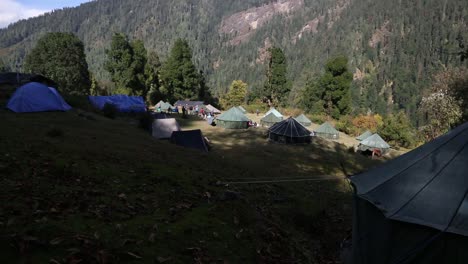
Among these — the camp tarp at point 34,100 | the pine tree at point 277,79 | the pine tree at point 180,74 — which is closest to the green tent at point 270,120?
the pine tree at point 277,79

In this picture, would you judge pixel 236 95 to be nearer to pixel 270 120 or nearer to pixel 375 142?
pixel 270 120

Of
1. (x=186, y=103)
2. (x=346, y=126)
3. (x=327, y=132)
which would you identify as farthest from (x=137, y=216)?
(x=186, y=103)

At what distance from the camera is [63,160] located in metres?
9.34

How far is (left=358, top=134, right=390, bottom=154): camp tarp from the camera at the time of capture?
39.1 m

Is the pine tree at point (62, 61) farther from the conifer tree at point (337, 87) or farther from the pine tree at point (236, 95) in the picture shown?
the conifer tree at point (337, 87)

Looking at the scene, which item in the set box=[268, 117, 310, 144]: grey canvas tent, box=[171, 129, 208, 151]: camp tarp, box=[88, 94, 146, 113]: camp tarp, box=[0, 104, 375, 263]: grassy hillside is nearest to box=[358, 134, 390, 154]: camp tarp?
box=[268, 117, 310, 144]: grey canvas tent

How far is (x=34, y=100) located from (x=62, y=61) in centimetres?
3794

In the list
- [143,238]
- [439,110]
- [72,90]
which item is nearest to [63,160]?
[143,238]

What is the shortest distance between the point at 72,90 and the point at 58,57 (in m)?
5.70

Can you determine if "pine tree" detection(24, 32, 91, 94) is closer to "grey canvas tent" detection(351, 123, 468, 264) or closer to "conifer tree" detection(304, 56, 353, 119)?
"conifer tree" detection(304, 56, 353, 119)

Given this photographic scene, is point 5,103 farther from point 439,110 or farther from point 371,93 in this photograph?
point 371,93

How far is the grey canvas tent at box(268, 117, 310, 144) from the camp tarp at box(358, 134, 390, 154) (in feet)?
27.8

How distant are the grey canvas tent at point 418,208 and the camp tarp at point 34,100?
2337 centimetres

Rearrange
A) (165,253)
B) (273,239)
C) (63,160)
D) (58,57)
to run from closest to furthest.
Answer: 1. (165,253)
2. (273,239)
3. (63,160)
4. (58,57)
